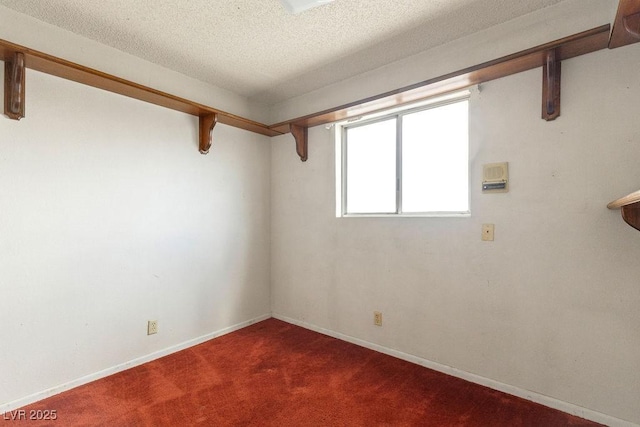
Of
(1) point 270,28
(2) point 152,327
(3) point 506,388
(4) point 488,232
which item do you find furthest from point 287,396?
(1) point 270,28

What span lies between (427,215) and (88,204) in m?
2.51

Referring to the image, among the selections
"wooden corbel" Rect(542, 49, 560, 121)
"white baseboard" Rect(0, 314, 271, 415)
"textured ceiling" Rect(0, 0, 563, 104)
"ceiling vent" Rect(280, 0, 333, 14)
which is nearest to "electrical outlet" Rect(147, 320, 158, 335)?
"white baseboard" Rect(0, 314, 271, 415)

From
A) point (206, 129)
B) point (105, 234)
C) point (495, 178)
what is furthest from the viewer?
point (206, 129)

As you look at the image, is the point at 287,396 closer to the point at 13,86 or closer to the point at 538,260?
the point at 538,260

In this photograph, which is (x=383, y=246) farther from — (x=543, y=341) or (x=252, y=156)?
(x=252, y=156)

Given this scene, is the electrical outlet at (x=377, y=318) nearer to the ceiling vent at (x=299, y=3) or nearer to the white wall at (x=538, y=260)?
the white wall at (x=538, y=260)

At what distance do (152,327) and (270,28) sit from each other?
247 cm

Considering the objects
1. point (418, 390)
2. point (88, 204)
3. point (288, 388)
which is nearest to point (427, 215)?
point (418, 390)

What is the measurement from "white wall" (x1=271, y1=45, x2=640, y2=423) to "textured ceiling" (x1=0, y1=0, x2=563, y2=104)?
21.6 inches

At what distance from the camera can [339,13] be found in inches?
76.4

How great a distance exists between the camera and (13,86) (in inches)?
72.1

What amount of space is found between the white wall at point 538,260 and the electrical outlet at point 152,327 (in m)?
1.78

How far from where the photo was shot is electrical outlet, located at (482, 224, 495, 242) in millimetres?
2104

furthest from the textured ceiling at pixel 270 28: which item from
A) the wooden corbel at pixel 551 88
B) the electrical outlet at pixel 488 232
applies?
the electrical outlet at pixel 488 232
